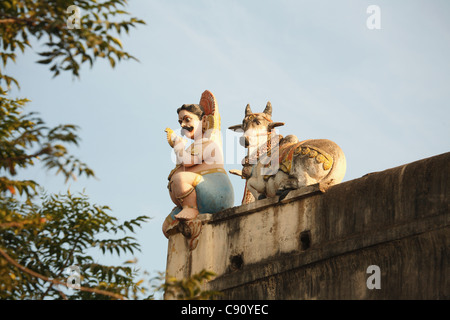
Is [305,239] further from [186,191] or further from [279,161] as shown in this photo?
[186,191]

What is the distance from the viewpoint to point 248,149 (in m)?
15.3

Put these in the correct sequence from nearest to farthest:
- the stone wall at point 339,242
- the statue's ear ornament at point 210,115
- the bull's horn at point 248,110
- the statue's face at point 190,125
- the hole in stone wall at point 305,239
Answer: the stone wall at point 339,242 → the hole in stone wall at point 305,239 → the bull's horn at point 248,110 → the statue's ear ornament at point 210,115 → the statue's face at point 190,125

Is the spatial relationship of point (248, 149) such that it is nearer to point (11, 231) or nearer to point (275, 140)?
point (275, 140)

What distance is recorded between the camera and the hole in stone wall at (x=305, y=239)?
13406mm

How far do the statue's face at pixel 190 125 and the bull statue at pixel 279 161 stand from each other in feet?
2.66

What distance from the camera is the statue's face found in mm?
16078

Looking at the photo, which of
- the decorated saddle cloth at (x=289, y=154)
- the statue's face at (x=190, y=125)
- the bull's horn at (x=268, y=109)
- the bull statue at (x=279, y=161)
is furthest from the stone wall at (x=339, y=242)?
the bull's horn at (x=268, y=109)

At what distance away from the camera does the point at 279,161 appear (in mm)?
14414

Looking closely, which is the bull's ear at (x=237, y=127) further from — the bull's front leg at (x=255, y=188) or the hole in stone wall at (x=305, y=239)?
the hole in stone wall at (x=305, y=239)

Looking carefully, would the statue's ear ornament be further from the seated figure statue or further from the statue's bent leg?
the statue's bent leg

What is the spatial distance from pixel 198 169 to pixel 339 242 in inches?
136

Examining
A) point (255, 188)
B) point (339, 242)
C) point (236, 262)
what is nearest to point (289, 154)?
point (255, 188)

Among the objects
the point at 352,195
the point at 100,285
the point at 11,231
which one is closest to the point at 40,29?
the point at 11,231
